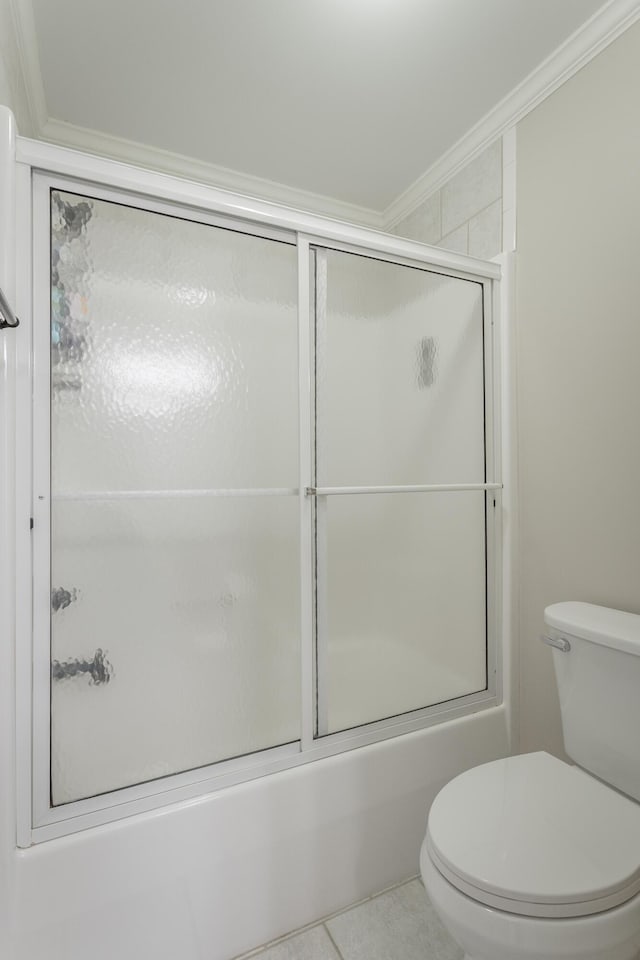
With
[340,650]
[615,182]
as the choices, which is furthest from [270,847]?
[615,182]

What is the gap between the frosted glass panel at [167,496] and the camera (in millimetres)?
1104

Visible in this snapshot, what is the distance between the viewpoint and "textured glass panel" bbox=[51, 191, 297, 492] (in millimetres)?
1105

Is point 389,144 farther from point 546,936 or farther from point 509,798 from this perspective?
point 546,936

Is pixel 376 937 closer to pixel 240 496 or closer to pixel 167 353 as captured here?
pixel 240 496

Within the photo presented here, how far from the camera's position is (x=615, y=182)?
1.36 meters

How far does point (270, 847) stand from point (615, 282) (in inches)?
69.7

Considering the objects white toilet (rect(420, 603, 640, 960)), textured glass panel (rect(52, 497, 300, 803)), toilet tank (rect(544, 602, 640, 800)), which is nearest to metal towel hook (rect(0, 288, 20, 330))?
textured glass panel (rect(52, 497, 300, 803))

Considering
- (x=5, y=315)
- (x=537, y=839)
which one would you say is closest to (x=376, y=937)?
(x=537, y=839)

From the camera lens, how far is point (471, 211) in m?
1.88

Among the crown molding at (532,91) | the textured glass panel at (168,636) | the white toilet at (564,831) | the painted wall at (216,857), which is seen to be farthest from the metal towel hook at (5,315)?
the crown molding at (532,91)

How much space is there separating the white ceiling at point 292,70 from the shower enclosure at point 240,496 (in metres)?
0.56

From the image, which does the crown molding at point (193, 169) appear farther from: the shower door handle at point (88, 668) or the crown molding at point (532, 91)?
the shower door handle at point (88, 668)

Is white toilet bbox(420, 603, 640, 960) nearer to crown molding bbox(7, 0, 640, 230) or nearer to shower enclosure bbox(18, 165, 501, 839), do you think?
shower enclosure bbox(18, 165, 501, 839)

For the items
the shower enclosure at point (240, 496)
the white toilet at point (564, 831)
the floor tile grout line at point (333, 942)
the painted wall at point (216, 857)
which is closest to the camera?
the white toilet at point (564, 831)
